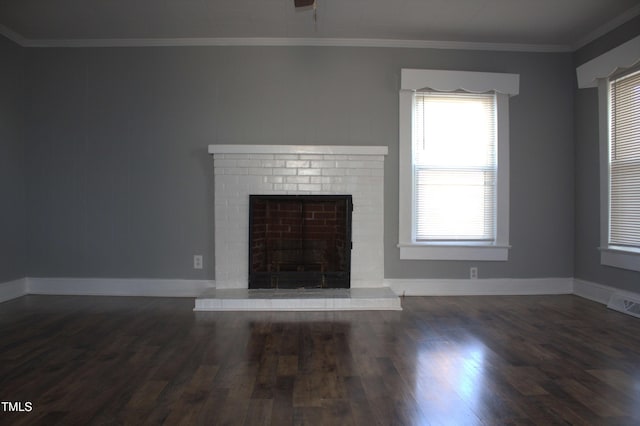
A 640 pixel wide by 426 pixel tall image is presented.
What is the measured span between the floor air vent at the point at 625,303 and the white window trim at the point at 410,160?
37.8 inches

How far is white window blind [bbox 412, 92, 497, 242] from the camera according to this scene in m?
4.38

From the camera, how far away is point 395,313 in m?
3.70

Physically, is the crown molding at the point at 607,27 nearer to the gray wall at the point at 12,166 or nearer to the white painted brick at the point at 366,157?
the white painted brick at the point at 366,157

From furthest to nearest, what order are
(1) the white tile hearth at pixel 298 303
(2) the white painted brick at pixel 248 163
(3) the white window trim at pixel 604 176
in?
1. (2) the white painted brick at pixel 248 163
2. (3) the white window trim at pixel 604 176
3. (1) the white tile hearth at pixel 298 303

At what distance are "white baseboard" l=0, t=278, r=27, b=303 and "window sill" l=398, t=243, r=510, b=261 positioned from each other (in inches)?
148

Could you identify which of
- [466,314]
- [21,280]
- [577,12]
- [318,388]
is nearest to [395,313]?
[466,314]

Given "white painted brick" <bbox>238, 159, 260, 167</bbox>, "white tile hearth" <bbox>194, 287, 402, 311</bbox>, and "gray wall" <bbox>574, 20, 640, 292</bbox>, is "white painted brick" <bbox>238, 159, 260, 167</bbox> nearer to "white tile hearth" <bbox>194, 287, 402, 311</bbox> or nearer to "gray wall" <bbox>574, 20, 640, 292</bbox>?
"white tile hearth" <bbox>194, 287, 402, 311</bbox>

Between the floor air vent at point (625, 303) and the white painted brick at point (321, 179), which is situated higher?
the white painted brick at point (321, 179)

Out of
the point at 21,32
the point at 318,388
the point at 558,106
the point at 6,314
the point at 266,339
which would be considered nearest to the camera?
the point at 318,388

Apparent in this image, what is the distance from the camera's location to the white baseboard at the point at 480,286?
436 centimetres

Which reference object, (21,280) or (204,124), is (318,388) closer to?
(204,124)

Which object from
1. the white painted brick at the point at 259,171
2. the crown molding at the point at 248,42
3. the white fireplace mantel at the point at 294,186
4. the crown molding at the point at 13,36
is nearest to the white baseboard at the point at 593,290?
the white fireplace mantel at the point at 294,186

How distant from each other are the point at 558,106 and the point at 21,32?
5.35 metres

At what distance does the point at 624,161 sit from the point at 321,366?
3287 mm
